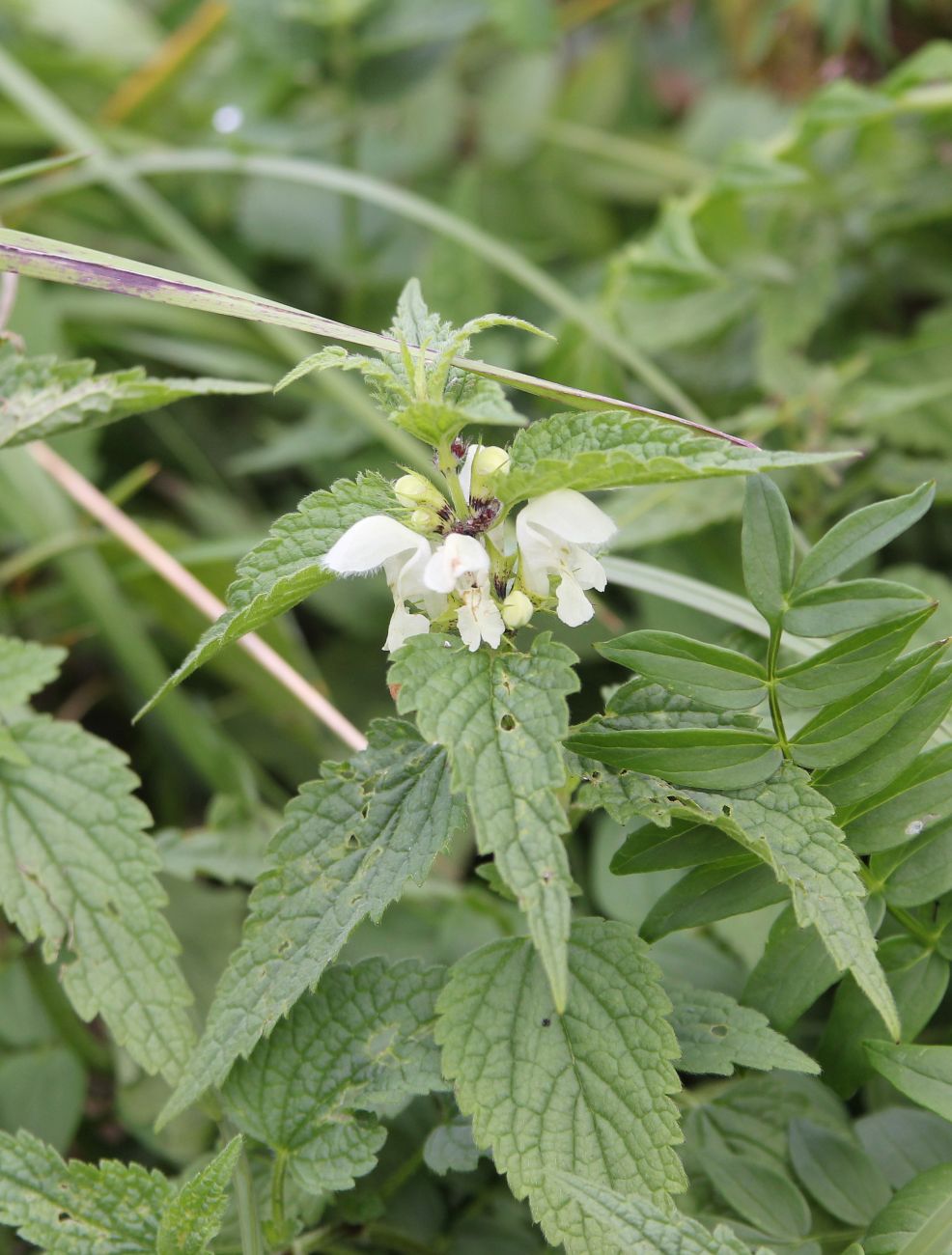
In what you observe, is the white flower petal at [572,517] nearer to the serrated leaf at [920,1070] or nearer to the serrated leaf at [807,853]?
the serrated leaf at [807,853]

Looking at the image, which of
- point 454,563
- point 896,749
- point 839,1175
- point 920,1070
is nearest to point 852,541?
point 896,749

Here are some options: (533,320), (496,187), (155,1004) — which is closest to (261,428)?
(533,320)

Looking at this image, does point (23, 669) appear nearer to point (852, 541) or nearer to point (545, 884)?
point (545, 884)

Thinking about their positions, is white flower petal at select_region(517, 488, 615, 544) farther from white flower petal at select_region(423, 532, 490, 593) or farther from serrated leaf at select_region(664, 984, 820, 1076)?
serrated leaf at select_region(664, 984, 820, 1076)

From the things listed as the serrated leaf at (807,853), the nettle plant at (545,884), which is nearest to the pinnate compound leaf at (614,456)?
the nettle plant at (545,884)

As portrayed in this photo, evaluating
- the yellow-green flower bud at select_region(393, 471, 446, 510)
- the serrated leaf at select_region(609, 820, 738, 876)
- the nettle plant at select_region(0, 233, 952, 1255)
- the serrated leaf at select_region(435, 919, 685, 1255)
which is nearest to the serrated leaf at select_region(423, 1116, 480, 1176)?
the nettle plant at select_region(0, 233, 952, 1255)
